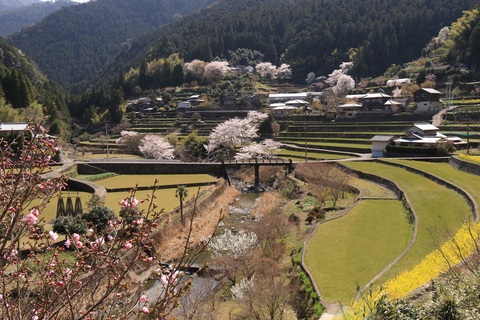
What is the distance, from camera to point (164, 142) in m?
55.1

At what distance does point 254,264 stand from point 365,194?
42.0ft

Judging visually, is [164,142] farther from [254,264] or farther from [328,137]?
[254,264]

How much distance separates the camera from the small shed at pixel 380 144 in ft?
135

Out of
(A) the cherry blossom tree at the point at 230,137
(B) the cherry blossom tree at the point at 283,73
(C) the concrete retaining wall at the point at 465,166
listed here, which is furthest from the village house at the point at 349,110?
(B) the cherry blossom tree at the point at 283,73

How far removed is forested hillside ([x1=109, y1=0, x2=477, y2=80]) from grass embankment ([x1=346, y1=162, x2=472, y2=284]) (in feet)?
223

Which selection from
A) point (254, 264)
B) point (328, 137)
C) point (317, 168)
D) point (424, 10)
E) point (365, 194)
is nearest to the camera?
point (254, 264)

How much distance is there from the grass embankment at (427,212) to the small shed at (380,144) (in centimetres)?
832

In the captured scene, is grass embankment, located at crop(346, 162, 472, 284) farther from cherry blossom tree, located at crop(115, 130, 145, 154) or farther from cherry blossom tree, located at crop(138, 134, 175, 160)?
cherry blossom tree, located at crop(115, 130, 145, 154)

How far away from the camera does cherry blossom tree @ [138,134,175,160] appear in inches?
2098

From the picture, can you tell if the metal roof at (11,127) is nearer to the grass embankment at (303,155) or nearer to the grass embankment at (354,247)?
the grass embankment at (303,155)

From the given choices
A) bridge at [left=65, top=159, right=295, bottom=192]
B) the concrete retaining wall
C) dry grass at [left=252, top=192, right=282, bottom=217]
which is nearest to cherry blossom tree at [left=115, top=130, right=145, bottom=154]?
bridge at [left=65, top=159, right=295, bottom=192]

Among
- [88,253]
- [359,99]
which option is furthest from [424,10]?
[88,253]

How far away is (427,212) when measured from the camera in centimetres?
2116

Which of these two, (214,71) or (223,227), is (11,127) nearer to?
(223,227)
